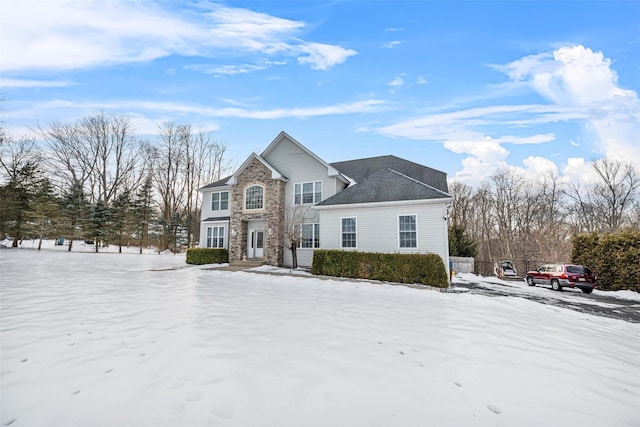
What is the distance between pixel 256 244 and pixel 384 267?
30.7 ft

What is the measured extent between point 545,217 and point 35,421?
36684 millimetres

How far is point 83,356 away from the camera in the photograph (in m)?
3.37

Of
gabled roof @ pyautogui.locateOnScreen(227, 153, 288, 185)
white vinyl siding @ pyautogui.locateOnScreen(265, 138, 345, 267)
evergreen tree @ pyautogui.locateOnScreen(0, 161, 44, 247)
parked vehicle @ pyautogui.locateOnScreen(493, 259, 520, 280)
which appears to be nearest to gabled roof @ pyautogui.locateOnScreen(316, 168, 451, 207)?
white vinyl siding @ pyautogui.locateOnScreen(265, 138, 345, 267)

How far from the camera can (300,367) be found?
3.21 m

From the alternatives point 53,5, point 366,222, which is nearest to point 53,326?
point 53,5

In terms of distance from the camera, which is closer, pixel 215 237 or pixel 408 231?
pixel 408 231

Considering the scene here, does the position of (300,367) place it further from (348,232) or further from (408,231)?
(348,232)

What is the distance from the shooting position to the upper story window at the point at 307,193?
16.5m

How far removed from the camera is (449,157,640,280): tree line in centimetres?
2466

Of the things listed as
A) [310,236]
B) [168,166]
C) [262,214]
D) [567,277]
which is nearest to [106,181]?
[168,166]

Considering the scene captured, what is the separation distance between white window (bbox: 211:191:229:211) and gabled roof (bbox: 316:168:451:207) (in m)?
8.53

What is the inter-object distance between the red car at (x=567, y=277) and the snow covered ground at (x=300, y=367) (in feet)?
31.8

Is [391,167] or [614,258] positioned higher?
[391,167]

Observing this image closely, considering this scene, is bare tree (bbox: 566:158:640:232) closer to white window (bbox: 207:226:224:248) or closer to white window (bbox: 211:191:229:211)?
white window (bbox: 211:191:229:211)
